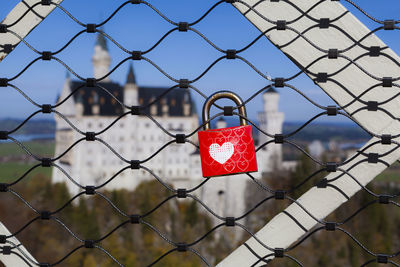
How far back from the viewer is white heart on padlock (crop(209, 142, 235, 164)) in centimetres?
50

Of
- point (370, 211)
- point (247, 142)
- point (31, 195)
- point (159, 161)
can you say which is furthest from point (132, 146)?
point (247, 142)

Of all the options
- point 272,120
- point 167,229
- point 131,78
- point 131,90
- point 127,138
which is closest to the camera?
point 167,229

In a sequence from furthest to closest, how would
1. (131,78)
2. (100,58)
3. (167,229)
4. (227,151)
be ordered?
1. (100,58)
2. (131,78)
3. (167,229)
4. (227,151)

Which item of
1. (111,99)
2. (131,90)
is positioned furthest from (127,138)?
(131,90)

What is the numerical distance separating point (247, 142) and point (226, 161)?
29 millimetres

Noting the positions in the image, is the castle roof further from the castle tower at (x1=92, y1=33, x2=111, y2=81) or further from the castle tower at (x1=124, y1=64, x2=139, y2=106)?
the castle tower at (x1=92, y1=33, x2=111, y2=81)

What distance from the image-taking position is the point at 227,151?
51cm

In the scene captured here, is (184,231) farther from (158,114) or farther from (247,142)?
(247,142)

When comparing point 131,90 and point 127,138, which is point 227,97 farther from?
point 131,90

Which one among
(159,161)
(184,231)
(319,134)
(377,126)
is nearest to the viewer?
(377,126)

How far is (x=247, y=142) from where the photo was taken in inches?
20.0

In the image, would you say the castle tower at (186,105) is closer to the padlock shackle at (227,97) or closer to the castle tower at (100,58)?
the castle tower at (100,58)

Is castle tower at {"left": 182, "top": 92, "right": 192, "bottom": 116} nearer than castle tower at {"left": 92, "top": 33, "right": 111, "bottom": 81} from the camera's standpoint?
Yes

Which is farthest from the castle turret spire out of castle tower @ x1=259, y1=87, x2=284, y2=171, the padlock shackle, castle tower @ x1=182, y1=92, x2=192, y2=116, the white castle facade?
the padlock shackle
